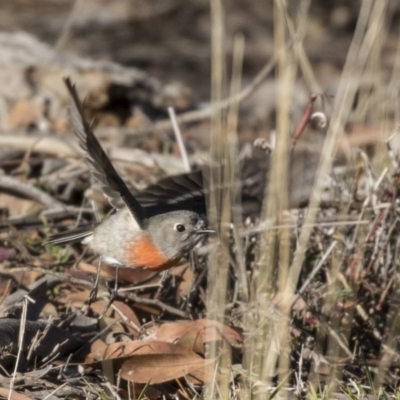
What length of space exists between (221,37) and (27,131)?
145 inches

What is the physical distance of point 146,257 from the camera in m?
5.16

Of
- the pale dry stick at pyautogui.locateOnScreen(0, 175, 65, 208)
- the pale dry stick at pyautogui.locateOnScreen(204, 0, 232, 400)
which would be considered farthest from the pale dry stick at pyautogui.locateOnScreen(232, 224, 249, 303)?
the pale dry stick at pyautogui.locateOnScreen(0, 175, 65, 208)

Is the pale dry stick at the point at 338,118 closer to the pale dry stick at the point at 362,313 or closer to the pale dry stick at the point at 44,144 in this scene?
the pale dry stick at the point at 362,313

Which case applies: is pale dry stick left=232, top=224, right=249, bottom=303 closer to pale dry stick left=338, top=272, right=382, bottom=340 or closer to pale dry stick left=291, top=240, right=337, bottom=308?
pale dry stick left=291, top=240, right=337, bottom=308

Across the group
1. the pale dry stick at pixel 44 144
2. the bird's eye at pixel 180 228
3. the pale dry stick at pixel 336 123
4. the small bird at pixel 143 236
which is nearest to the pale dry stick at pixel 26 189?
the pale dry stick at pixel 44 144

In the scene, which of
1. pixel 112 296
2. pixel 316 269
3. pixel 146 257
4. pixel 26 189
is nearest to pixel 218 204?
pixel 146 257

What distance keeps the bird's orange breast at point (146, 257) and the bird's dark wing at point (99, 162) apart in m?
0.11

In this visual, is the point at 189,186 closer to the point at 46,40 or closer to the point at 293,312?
the point at 293,312

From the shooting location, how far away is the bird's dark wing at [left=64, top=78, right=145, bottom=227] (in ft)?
12.9

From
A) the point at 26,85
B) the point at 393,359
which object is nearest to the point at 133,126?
the point at 26,85

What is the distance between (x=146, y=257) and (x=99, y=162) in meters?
0.93

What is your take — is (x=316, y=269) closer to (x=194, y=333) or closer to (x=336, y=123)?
(x=194, y=333)

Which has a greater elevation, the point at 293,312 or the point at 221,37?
the point at 221,37

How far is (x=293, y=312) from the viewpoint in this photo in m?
5.26
